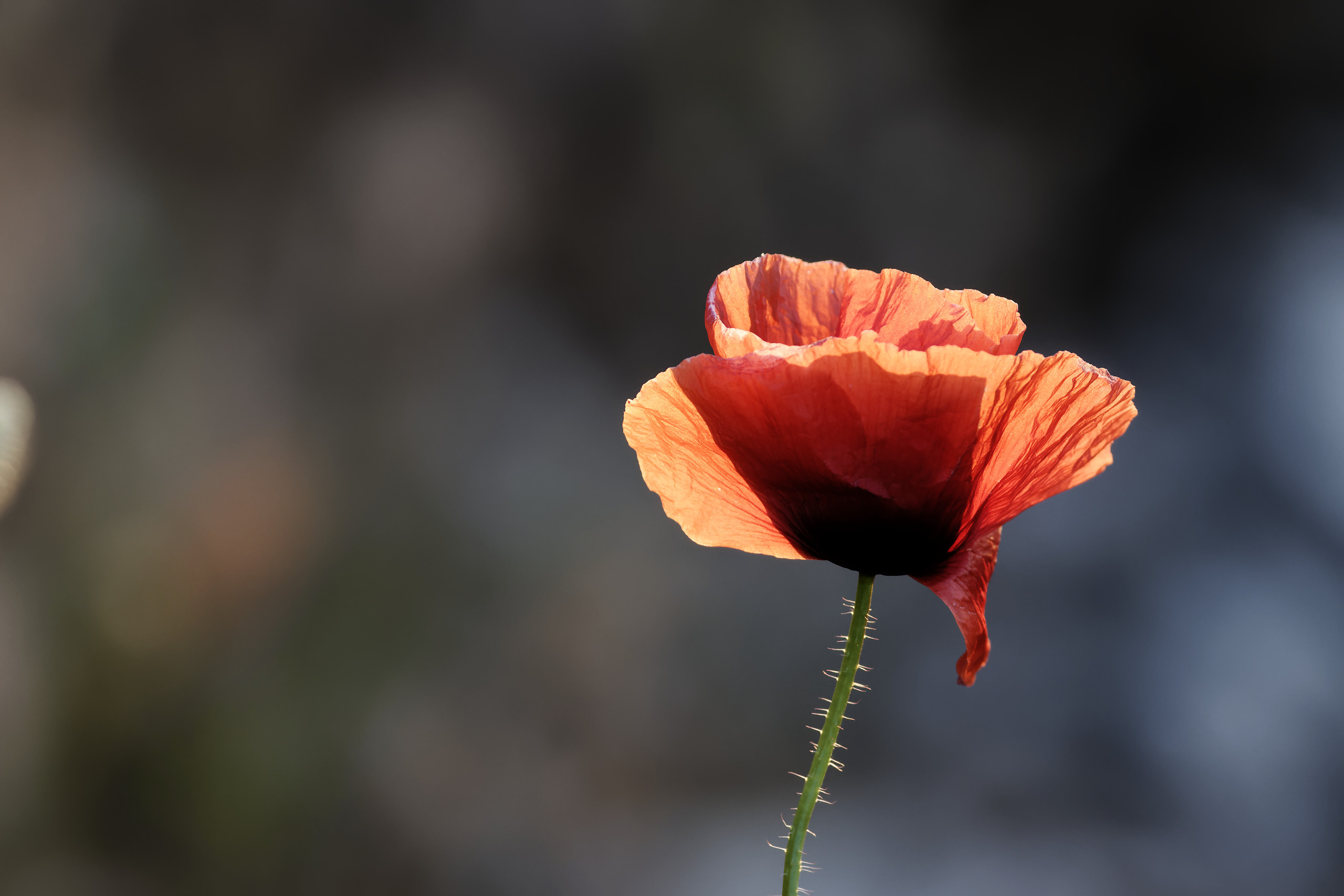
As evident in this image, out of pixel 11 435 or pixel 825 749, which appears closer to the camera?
pixel 825 749

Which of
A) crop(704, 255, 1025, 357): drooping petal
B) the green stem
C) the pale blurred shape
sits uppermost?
crop(704, 255, 1025, 357): drooping petal

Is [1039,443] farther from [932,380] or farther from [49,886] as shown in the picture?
[49,886]

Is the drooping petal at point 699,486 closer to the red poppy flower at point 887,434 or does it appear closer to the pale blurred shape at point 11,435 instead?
the red poppy flower at point 887,434

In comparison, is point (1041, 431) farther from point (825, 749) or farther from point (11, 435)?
point (11, 435)

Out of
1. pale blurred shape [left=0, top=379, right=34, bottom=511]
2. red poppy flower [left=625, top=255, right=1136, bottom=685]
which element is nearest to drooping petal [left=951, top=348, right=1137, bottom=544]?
red poppy flower [left=625, top=255, right=1136, bottom=685]

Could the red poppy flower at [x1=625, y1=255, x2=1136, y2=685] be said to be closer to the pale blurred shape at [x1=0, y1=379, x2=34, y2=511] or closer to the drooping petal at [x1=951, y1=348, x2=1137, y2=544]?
the drooping petal at [x1=951, y1=348, x2=1137, y2=544]

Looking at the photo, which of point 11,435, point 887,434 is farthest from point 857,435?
point 11,435

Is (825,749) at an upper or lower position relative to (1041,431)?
lower
